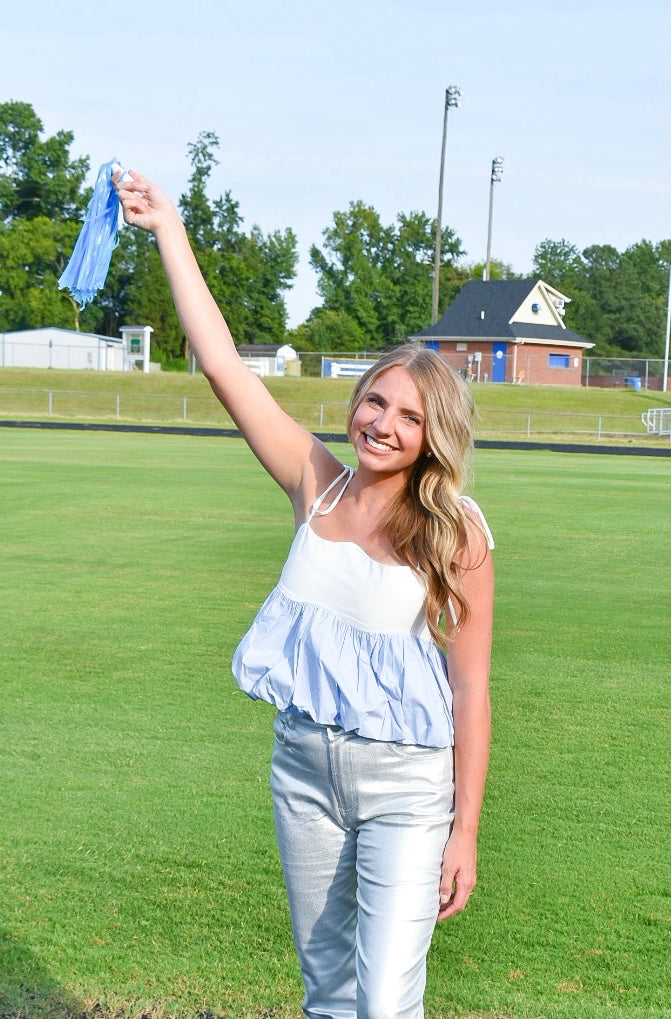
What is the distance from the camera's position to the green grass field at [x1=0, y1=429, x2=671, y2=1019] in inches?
161

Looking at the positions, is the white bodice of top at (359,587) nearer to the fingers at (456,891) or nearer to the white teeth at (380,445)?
the white teeth at (380,445)

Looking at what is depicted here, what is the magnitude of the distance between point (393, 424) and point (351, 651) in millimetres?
555

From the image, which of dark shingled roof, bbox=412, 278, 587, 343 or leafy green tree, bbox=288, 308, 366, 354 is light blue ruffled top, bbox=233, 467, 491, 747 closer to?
dark shingled roof, bbox=412, 278, 587, 343

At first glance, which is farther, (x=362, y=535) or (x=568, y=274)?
(x=568, y=274)

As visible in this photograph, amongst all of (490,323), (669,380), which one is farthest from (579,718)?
(490,323)

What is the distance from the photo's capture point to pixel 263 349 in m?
84.0

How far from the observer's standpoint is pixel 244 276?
87.9 metres

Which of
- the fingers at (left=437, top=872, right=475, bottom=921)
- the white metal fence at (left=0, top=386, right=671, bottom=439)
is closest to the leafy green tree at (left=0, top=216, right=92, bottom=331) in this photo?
the white metal fence at (left=0, top=386, right=671, bottom=439)

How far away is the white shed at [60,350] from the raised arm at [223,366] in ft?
243

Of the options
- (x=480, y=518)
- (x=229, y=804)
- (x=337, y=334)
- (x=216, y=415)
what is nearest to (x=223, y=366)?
(x=480, y=518)

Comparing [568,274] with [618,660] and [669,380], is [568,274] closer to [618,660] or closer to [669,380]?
[669,380]

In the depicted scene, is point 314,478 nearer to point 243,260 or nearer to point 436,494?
point 436,494

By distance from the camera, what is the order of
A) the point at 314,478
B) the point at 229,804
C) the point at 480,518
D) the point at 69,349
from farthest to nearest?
the point at 69,349 < the point at 229,804 < the point at 314,478 < the point at 480,518

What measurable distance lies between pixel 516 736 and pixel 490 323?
6827 cm
